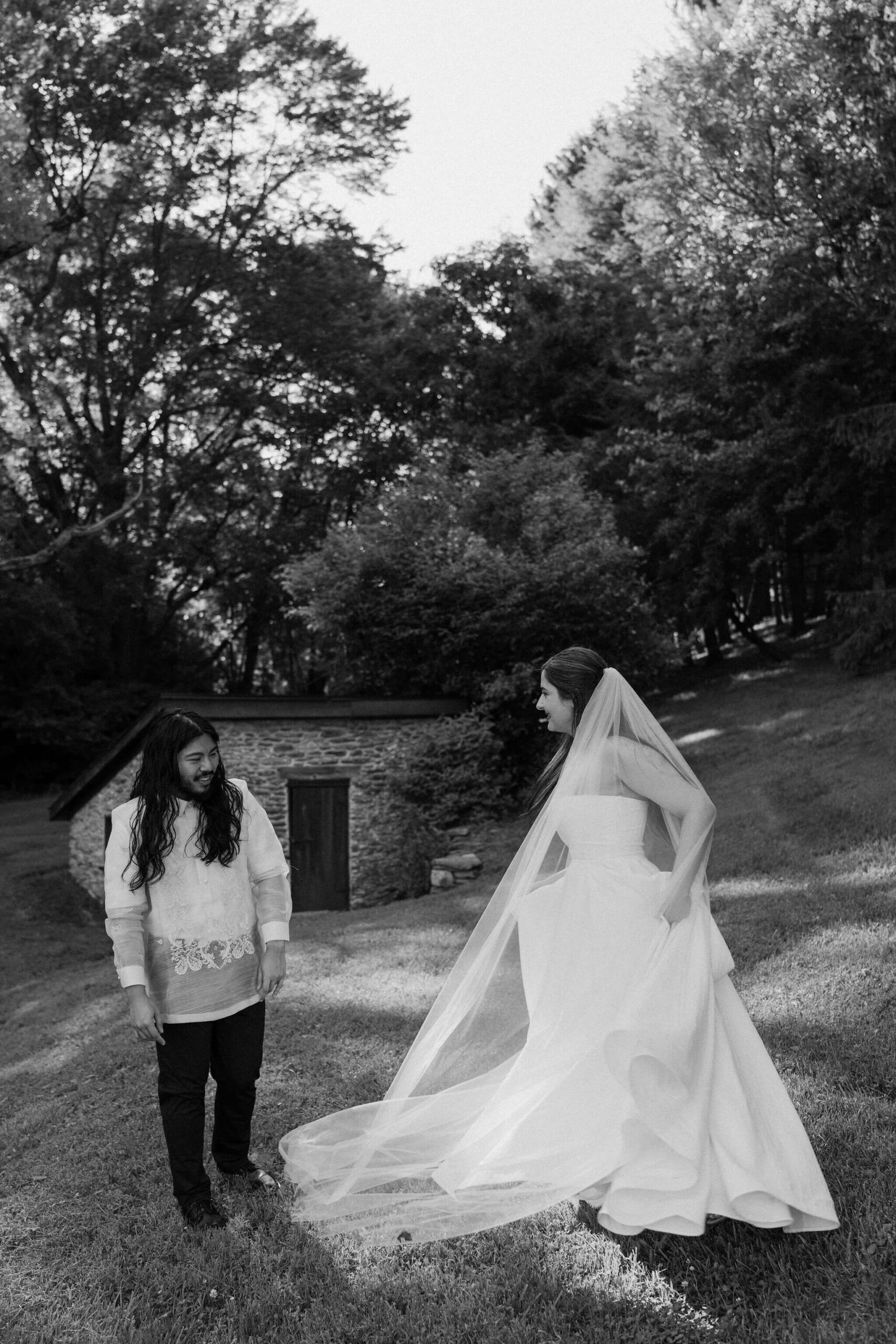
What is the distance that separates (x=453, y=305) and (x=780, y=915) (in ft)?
69.1

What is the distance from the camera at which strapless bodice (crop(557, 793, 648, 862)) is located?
4148 mm

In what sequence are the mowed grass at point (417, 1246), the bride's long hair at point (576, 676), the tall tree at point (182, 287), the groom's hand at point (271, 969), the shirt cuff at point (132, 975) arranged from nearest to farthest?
the mowed grass at point (417, 1246), the shirt cuff at point (132, 975), the groom's hand at point (271, 969), the bride's long hair at point (576, 676), the tall tree at point (182, 287)

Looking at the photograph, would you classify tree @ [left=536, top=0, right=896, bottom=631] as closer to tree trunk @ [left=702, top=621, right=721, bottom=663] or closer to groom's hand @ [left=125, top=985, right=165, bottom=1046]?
tree trunk @ [left=702, top=621, right=721, bottom=663]

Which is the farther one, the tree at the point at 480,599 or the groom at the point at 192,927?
the tree at the point at 480,599

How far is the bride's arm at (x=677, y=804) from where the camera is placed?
12.7 ft

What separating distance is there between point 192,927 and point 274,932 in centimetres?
32

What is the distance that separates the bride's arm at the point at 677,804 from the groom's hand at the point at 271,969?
1485mm

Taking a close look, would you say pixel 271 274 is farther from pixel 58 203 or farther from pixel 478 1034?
pixel 478 1034

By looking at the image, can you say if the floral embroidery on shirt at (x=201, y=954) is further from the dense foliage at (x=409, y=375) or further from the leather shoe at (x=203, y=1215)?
the dense foliage at (x=409, y=375)

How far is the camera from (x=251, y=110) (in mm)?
26516

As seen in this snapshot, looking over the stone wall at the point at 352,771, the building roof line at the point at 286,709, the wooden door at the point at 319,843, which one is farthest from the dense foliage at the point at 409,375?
the wooden door at the point at 319,843

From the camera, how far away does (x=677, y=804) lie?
13.2 ft

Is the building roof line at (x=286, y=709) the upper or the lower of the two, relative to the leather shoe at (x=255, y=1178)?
upper

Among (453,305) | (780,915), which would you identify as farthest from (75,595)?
(780,915)
